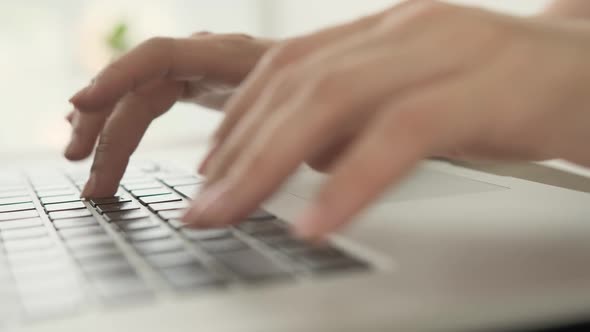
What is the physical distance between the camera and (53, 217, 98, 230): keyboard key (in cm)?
47

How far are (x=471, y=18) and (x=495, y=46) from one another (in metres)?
0.02

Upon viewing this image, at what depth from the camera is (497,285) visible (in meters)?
0.29

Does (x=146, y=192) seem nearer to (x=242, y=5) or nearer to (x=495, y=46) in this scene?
(x=495, y=46)

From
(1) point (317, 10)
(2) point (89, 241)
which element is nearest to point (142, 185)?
(2) point (89, 241)

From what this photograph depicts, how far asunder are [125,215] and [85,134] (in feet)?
0.79

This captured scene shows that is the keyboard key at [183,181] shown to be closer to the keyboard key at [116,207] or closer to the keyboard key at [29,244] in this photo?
the keyboard key at [116,207]

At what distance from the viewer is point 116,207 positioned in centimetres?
54

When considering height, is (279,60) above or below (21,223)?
above

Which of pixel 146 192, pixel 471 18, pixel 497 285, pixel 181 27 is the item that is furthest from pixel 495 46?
pixel 181 27

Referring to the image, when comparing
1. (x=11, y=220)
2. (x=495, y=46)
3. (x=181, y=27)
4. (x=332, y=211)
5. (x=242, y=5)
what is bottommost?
(x=11, y=220)

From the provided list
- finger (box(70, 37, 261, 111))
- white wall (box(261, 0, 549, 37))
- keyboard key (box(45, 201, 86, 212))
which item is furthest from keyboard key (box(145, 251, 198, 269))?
white wall (box(261, 0, 549, 37))

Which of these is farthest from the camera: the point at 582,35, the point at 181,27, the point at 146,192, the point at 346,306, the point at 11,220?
the point at 181,27

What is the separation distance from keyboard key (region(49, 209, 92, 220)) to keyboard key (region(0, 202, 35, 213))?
4 cm

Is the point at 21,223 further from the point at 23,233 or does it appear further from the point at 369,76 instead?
the point at 369,76
